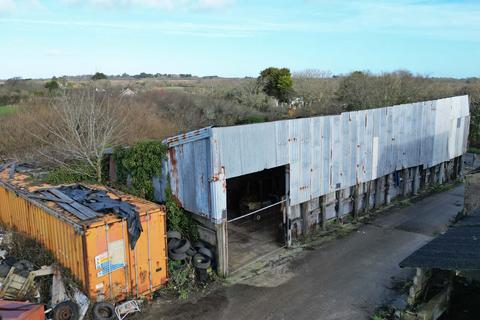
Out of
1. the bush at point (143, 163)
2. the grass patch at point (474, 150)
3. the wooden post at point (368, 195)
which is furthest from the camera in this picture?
the grass patch at point (474, 150)

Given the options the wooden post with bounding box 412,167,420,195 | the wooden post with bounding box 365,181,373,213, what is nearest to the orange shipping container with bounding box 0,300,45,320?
the wooden post with bounding box 365,181,373,213

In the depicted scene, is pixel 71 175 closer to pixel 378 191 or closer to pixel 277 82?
pixel 378 191

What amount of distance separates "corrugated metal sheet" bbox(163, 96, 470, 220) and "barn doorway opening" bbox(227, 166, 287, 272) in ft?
5.20

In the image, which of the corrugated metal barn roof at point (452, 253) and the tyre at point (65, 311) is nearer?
the corrugated metal barn roof at point (452, 253)

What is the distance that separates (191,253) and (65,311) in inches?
163

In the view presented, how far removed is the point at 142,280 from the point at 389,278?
26.2ft

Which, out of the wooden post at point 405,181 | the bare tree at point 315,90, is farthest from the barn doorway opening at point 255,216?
the bare tree at point 315,90

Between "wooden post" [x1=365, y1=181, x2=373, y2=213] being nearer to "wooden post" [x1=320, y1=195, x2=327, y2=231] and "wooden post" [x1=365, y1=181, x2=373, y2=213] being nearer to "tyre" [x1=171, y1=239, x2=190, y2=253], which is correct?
"wooden post" [x1=320, y1=195, x2=327, y2=231]

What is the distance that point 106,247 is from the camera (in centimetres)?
1027

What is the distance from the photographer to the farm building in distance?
40.8ft

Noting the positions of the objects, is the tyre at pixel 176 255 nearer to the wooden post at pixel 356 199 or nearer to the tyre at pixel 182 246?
the tyre at pixel 182 246

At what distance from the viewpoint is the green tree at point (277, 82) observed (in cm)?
4766

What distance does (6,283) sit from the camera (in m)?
10.4

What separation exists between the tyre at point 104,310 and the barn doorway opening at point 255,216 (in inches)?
175
